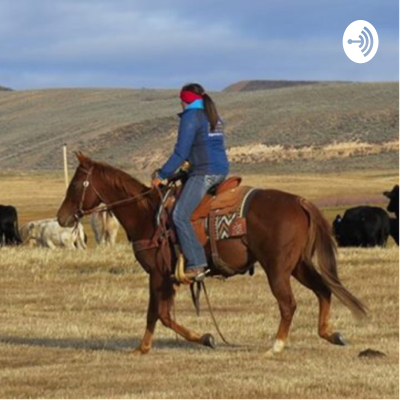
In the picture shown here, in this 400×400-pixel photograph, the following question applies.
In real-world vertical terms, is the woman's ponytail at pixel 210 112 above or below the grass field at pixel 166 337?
above

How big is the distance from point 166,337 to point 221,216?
2.71 metres

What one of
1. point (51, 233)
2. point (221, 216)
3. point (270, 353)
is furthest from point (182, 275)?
point (51, 233)

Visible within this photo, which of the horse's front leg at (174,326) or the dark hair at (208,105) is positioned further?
the horse's front leg at (174,326)

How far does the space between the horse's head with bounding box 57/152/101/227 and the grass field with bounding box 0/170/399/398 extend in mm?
1438

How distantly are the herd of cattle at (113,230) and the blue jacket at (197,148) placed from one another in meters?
18.3

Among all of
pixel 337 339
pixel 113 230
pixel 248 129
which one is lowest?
pixel 248 129

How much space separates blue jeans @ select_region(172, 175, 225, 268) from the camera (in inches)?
557

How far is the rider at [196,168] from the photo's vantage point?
14133mm

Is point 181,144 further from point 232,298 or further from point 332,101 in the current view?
point 332,101

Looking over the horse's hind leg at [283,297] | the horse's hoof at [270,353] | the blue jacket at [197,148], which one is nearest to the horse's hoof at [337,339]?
the horse's hind leg at [283,297]

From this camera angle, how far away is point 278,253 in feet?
45.8

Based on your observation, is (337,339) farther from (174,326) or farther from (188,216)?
(188,216)

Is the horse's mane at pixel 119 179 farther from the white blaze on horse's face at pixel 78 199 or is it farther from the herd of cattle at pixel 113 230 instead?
the herd of cattle at pixel 113 230

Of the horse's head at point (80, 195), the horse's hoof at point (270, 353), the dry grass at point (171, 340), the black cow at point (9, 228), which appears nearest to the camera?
the dry grass at point (171, 340)
